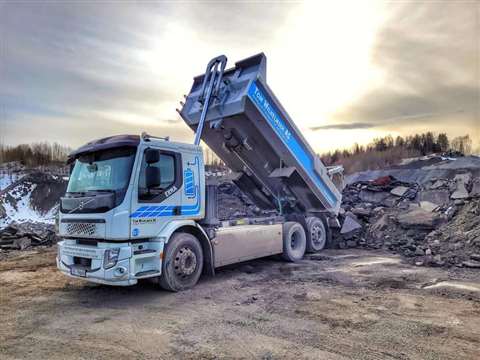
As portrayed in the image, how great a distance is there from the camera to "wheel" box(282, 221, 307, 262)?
9312 millimetres

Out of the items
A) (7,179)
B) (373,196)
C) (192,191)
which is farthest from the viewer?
(7,179)

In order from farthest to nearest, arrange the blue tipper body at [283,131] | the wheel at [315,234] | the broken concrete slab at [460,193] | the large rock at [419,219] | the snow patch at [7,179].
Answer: the snow patch at [7,179] < the broken concrete slab at [460,193] < the large rock at [419,219] < the wheel at [315,234] < the blue tipper body at [283,131]

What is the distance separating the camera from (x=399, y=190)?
14.8 metres

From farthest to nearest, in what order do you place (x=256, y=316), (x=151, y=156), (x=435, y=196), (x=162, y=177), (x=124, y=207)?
1. (x=435, y=196)
2. (x=162, y=177)
3. (x=151, y=156)
4. (x=124, y=207)
5. (x=256, y=316)

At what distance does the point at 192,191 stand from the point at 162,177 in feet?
2.17

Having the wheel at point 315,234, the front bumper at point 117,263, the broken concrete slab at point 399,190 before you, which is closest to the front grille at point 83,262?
the front bumper at point 117,263

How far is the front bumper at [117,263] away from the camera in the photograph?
18.9 feet

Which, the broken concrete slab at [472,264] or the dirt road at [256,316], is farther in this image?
the broken concrete slab at [472,264]

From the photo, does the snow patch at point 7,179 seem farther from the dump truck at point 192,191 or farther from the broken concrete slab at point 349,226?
the broken concrete slab at point 349,226

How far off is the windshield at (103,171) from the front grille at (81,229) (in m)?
0.56

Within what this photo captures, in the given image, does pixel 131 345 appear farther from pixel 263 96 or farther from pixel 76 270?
pixel 263 96

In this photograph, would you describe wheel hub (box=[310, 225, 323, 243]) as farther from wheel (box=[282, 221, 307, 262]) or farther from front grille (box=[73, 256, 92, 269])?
front grille (box=[73, 256, 92, 269])

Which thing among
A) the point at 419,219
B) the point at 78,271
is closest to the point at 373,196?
the point at 419,219

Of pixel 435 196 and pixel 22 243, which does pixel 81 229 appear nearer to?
pixel 22 243
